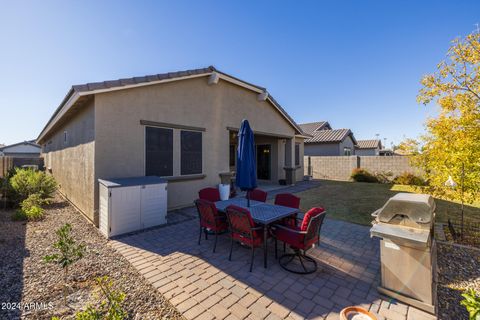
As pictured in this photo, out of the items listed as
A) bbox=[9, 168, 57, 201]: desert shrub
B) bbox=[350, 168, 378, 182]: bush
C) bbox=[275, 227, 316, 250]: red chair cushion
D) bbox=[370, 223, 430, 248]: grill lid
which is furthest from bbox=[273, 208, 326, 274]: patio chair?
bbox=[350, 168, 378, 182]: bush

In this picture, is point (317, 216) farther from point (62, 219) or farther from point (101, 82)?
point (62, 219)

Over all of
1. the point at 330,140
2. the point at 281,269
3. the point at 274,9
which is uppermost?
the point at 274,9

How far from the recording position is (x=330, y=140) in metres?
23.6

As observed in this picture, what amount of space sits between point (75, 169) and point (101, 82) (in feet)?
14.3

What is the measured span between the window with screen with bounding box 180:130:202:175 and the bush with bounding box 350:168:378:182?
1440 cm

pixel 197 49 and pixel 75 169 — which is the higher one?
pixel 197 49

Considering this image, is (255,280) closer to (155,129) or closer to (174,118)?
(155,129)

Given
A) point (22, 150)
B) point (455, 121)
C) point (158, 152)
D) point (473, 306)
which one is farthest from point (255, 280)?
point (22, 150)

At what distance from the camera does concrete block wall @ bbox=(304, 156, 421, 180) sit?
53.0 feet

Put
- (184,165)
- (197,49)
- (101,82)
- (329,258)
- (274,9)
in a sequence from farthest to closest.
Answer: (197,49) < (274,9) < (184,165) < (101,82) < (329,258)

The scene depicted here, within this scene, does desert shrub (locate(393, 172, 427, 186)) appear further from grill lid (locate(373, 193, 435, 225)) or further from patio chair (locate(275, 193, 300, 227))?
grill lid (locate(373, 193, 435, 225))

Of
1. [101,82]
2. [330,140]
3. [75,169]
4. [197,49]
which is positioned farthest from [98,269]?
[330,140]

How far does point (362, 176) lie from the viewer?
56.2 ft

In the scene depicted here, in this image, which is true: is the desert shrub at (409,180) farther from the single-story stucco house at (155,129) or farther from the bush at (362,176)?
the single-story stucco house at (155,129)
